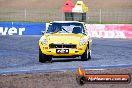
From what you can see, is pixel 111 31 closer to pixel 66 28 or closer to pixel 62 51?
pixel 66 28

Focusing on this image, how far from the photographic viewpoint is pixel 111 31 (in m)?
36.0

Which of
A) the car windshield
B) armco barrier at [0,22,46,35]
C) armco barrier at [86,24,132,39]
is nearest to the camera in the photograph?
the car windshield

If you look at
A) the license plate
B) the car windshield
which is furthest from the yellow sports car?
the car windshield

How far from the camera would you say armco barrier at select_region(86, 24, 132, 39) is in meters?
35.6

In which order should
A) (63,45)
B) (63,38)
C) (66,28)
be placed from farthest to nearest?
(66,28) → (63,38) → (63,45)

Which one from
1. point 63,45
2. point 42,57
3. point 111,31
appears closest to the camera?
point 63,45

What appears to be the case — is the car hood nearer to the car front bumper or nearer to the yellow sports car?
the yellow sports car

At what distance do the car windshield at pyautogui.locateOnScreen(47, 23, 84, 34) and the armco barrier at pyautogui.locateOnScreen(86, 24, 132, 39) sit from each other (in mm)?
17370

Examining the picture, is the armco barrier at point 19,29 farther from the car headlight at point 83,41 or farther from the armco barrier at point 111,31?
the car headlight at point 83,41

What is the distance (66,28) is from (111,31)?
59.1ft

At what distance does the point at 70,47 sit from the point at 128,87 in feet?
21.9

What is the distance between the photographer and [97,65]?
15.8 m

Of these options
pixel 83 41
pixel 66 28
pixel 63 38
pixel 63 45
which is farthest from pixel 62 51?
pixel 66 28

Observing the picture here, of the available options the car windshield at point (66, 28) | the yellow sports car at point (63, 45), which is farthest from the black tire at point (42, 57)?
the car windshield at point (66, 28)
